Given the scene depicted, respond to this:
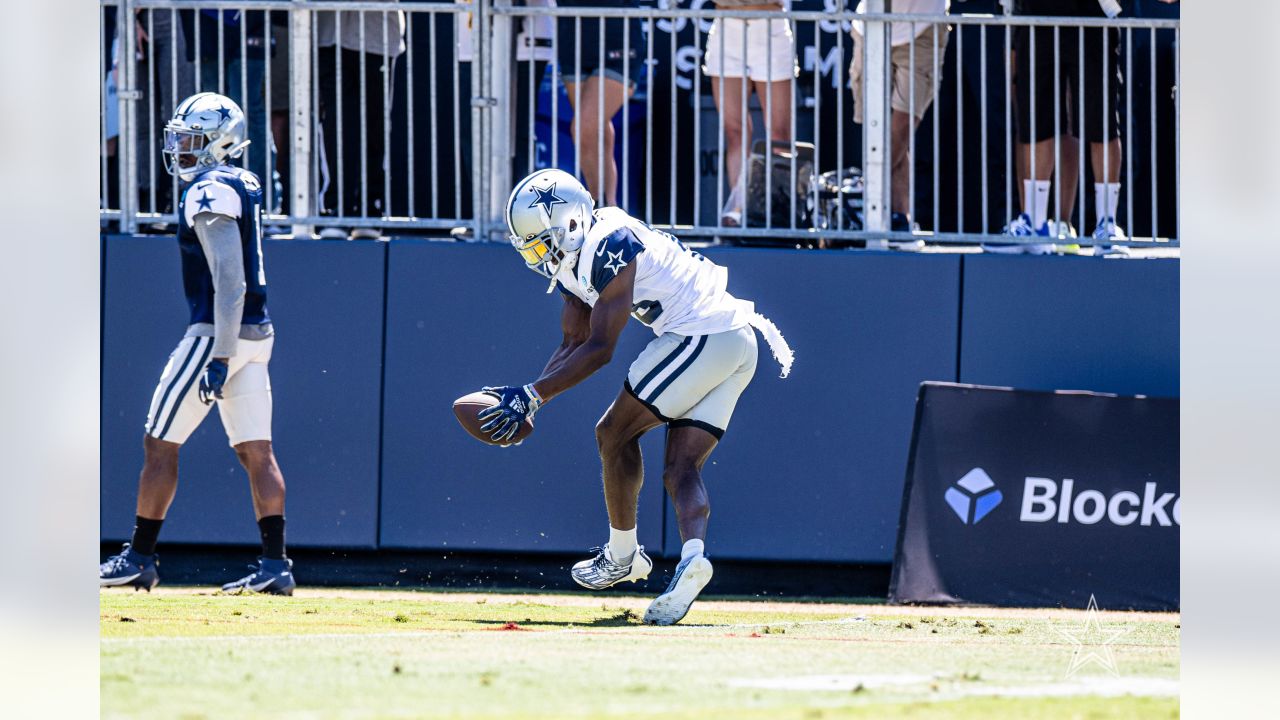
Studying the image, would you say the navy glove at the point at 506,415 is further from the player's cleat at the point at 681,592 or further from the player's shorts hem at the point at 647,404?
the player's cleat at the point at 681,592

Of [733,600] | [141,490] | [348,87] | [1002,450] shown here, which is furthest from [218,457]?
[1002,450]

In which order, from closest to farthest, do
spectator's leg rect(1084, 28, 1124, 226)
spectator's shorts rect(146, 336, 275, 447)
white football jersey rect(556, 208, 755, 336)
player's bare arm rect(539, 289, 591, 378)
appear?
white football jersey rect(556, 208, 755, 336) < player's bare arm rect(539, 289, 591, 378) < spectator's shorts rect(146, 336, 275, 447) < spectator's leg rect(1084, 28, 1124, 226)

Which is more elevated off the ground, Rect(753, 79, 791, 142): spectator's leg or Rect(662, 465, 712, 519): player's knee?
Rect(753, 79, 791, 142): spectator's leg

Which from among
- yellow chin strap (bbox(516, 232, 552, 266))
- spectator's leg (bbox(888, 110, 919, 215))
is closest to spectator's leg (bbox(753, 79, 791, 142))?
spectator's leg (bbox(888, 110, 919, 215))

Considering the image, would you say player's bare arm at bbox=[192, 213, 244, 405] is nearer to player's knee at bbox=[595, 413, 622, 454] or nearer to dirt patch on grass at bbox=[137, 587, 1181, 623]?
dirt patch on grass at bbox=[137, 587, 1181, 623]

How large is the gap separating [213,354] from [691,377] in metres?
2.26

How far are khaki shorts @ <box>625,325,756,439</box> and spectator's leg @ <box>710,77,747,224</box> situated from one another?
241 cm

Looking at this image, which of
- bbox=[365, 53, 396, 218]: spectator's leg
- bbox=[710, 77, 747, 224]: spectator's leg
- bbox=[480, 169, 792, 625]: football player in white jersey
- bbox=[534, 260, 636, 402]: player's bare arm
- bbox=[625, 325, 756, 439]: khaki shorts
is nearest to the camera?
bbox=[534, 260, 636, 402]: player's bare arm

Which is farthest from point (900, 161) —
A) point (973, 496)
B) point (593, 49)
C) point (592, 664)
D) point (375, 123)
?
point (592, 664)

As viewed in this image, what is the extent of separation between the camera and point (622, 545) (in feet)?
24.4

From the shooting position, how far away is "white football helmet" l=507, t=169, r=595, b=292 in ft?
23.0

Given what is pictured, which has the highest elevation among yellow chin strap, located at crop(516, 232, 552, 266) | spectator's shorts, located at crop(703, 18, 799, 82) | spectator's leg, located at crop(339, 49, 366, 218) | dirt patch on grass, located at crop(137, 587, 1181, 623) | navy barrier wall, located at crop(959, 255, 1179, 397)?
spectator's shorts, located at crop(703, 18, 799, 82)

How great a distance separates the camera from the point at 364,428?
9.27 meters
